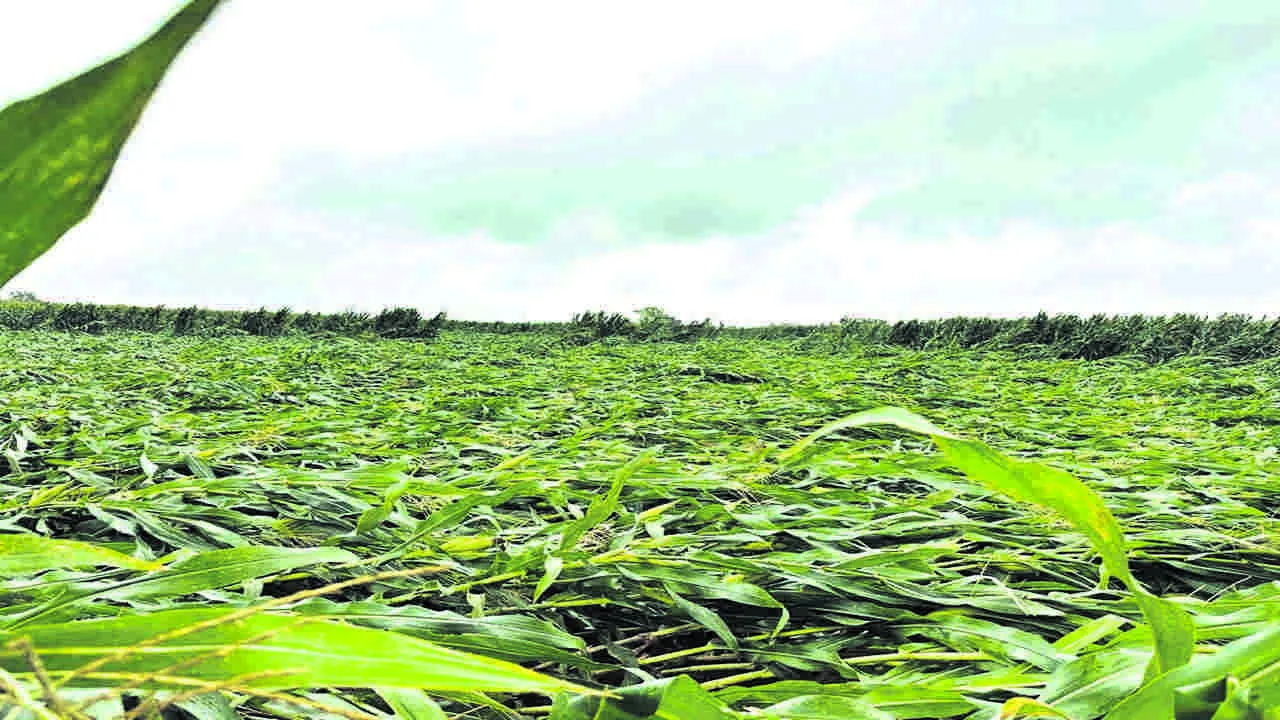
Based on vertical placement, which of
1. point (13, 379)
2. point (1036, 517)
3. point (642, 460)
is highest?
point (642, 460)

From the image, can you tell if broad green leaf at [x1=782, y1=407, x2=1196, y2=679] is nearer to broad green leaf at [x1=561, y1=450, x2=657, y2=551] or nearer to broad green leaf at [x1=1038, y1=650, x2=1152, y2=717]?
broad green leaf at [x1=1038, y1=650, x2=1152, y2=717]

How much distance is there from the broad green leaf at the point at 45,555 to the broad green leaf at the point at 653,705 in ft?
1.05

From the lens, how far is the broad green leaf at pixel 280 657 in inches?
11.6

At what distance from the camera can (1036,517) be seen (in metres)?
1.34

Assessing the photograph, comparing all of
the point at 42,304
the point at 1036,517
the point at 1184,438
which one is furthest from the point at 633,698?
the point at 42,304

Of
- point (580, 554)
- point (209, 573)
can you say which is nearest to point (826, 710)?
point (580, 554)

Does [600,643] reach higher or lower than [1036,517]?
lower

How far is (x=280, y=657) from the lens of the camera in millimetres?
308

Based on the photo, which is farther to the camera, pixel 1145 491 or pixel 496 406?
pixel 496 406

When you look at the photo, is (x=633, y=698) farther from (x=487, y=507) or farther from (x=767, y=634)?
(x=487, y=507)

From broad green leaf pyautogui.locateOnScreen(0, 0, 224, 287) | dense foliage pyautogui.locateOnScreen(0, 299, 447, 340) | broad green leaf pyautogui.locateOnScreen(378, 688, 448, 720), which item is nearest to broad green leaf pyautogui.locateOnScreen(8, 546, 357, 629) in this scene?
broad green leaf pyautogui.locateOnScreen(378, 688, 448, 720)

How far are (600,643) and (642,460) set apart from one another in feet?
0.79

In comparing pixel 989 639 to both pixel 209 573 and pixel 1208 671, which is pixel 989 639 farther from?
pixel 209 573

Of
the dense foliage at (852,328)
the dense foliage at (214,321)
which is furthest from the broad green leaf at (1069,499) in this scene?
the dense foliage at (214,321)
